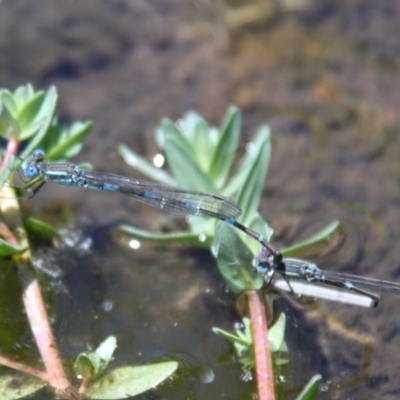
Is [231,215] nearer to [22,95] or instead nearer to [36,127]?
[36,127]

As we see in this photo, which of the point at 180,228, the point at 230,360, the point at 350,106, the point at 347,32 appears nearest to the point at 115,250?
the point at 180,228

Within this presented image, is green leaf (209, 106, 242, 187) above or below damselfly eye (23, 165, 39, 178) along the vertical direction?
above

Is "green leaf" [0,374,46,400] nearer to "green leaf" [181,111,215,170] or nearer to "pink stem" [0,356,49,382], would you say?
"pink stem" [0,356,49,382]

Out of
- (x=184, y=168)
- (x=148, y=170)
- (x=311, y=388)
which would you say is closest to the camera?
(x=311, y=388)

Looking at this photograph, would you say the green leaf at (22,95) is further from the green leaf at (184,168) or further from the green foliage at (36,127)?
the green leaf at (184,168)

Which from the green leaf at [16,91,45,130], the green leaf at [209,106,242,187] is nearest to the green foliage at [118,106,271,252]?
the green leaf at [209,106,242,187]

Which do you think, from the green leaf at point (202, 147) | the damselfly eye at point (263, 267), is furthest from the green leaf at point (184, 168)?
the damselfly eye at point (263, 267)

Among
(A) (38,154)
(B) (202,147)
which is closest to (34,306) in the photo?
(A) (38,154)
